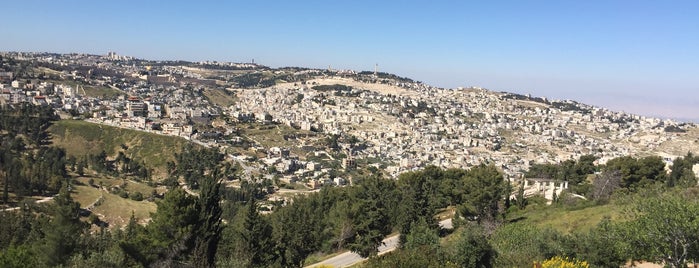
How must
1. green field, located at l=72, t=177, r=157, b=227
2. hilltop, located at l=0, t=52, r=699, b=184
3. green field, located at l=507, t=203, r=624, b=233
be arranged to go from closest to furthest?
green field, located at l=507, t=203, r=624, b=233, green field, located at l=72, t=177, r=157, b=227, hilltop, located at l=0, t=52, r=699, b=184

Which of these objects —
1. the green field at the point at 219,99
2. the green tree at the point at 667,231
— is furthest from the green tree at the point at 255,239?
the green field at the point at 219,99

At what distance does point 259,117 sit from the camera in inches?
5645

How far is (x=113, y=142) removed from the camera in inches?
3907

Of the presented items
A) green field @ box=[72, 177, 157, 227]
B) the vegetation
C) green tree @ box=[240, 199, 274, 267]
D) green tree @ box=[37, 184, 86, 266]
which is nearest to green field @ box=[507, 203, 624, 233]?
→ the vegetation

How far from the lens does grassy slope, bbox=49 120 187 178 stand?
309 feet

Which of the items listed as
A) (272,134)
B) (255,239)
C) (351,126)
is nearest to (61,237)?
(255,239)

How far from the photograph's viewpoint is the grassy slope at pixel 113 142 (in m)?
94.2

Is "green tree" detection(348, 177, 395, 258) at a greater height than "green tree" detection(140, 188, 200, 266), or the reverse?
"green tree" detection(140, 188, 200, 266)

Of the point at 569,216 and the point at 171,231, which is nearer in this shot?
the point at 171,231

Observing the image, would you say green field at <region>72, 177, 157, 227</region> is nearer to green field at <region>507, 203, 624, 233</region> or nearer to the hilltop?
the hilltop

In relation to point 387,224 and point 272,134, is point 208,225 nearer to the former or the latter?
point 387,224

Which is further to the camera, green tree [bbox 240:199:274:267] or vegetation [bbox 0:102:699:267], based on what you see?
green tree [bbox 240:199:274:267]

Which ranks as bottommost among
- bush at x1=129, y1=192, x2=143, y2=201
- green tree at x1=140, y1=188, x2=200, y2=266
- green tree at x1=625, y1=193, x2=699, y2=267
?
bush at x1=129, y1=192, x2=143, y2=201

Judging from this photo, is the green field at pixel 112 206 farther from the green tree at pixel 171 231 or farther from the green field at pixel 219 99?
the green field at pixel 219 99
